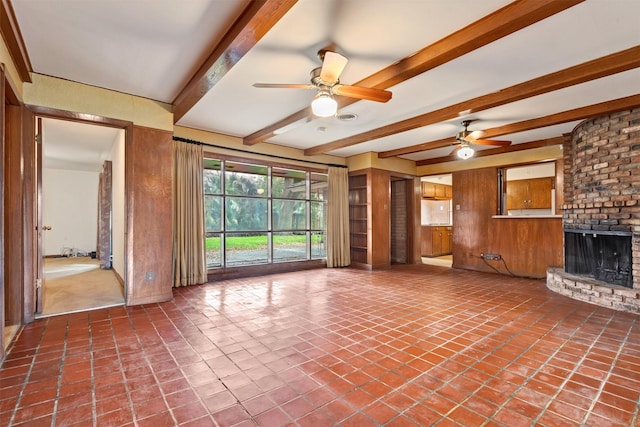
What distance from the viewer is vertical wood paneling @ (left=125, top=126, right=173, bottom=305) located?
3.74 meters

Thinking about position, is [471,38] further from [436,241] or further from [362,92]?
[436,241]

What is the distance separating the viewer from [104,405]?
1.78 m

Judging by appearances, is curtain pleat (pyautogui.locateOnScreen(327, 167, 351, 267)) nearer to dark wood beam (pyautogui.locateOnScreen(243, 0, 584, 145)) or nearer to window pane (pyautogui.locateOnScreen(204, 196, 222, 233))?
window pane (pyautogui.locateOnScreen(204, 196, 222, 233))

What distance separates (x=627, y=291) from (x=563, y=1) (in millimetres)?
3627

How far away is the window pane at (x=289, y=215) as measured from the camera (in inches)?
246

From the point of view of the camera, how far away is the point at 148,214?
3826mm

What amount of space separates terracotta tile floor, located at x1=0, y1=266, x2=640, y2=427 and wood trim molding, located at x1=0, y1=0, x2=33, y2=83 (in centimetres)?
259

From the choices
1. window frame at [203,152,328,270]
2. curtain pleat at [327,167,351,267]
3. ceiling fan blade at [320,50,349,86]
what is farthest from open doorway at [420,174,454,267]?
ceiling fan blade at [320,50,349,86]

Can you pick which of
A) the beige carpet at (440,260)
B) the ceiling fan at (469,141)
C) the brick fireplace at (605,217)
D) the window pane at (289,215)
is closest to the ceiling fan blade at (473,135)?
the ceiling fan at (469,141)

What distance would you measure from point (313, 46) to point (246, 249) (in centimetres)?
420

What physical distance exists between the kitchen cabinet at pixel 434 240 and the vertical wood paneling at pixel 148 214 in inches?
280

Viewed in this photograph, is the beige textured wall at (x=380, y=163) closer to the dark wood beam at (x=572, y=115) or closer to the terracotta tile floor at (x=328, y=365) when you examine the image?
the dark wood beam at (x=572, y=115)

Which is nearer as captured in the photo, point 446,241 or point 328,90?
point 328,90

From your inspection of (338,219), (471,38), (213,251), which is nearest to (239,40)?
(471,38)
